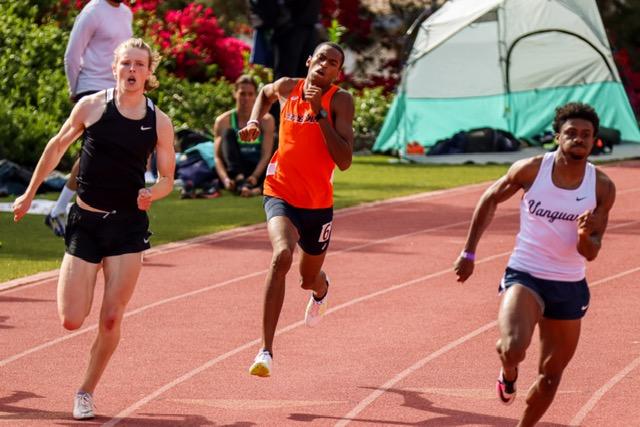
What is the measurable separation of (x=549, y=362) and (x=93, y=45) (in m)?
7.04

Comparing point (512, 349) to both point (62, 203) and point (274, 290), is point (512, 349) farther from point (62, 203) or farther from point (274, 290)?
point (62, 203)

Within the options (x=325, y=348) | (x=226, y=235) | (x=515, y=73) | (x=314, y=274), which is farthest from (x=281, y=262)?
Answer: (x=515, y=73)

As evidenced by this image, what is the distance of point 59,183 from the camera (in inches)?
749

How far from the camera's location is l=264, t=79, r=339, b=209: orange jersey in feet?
28.9

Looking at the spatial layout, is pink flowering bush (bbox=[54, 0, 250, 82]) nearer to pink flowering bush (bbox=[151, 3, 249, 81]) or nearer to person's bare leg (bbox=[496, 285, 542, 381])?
pink flowering bush (bbox=[151, 3, 249, 81])

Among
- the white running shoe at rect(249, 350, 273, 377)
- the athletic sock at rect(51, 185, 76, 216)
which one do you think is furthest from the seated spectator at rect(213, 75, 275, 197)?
the white running shoe at rect(249, 350, 273, 377)

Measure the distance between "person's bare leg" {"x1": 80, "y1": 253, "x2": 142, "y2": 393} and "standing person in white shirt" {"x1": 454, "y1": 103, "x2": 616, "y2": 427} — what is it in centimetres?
178

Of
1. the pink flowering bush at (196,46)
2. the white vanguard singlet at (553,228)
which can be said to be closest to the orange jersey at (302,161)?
the white vanguard singlet at (553,228)

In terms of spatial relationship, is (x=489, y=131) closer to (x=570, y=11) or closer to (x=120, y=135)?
(x=570, y=11)

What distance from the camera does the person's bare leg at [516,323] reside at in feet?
21.7

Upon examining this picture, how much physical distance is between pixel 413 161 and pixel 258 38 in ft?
13.8

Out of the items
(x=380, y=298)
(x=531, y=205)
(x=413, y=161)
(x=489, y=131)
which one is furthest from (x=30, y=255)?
(x=489, y=131)

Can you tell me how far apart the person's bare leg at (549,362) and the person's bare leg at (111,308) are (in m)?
2.16

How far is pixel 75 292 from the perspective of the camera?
765 centimetres
